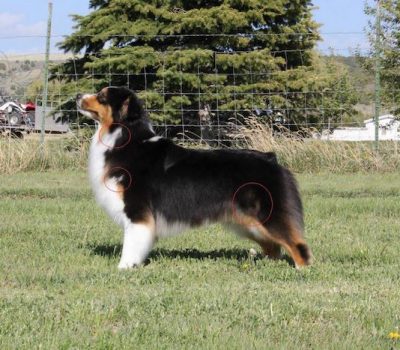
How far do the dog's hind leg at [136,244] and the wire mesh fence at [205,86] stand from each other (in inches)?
463

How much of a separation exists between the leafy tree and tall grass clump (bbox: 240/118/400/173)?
2.74 metres

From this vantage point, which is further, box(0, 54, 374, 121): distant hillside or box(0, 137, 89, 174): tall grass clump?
box(0, 54, 374, 121): distant hillside

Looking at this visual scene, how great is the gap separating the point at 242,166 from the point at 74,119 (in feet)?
43.9

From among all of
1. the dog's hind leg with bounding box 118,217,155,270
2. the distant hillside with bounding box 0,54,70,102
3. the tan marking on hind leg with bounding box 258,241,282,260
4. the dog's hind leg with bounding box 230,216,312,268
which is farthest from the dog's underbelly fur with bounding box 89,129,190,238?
the distant hillside with bounding box 0,54,70,102

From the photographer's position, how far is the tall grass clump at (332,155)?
1489cm

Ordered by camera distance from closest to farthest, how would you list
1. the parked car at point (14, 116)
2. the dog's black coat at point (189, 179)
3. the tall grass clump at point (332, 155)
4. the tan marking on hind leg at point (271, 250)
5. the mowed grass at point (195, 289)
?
1. the mowed grass at point (195, 289)
2. the dog's black coat at point (189, 179)
3. the tan marking on hind leg at point (271, 250)
4. the tall grass clump at point (332, 155)
5. the parked car at point (14, 116)

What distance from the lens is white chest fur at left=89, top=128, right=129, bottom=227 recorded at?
645cm

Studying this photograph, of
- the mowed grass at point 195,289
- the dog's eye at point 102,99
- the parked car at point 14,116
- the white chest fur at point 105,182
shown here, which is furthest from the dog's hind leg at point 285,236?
the parked car at point 14,116

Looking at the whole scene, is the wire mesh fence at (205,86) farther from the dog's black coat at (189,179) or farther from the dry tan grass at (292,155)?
the dog's black coat at (189,179)

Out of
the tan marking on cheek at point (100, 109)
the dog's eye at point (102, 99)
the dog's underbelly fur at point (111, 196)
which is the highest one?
the dog's eye at point (102, 99)

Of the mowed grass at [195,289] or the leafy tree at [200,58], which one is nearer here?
the mowed grass at [195,289]

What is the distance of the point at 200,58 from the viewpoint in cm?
1922

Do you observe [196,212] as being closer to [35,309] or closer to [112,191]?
[112,191]

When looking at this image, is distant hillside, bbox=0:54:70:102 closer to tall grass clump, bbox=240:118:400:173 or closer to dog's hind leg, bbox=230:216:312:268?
tall grass clump, bbox=240:118:400:173
